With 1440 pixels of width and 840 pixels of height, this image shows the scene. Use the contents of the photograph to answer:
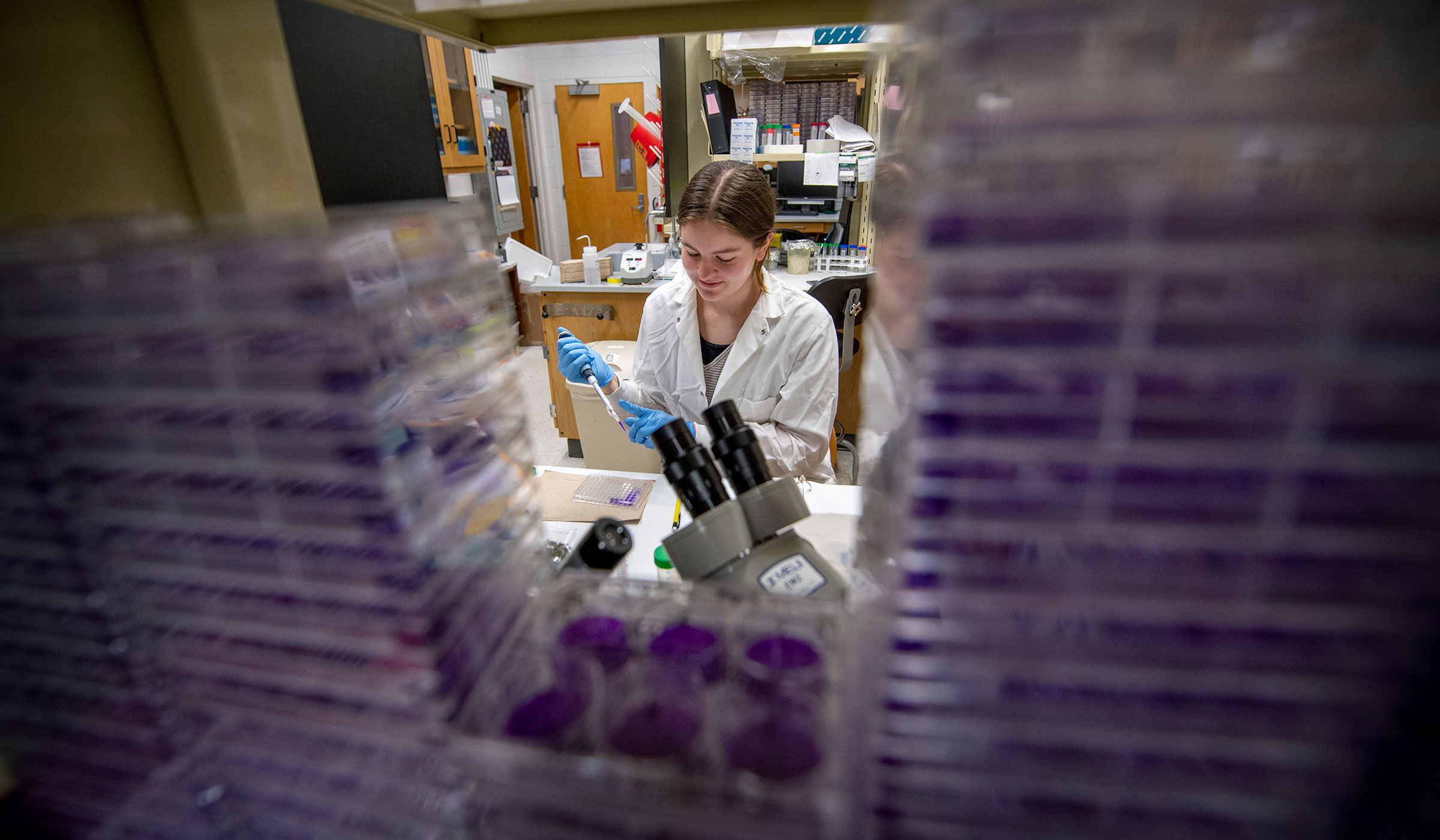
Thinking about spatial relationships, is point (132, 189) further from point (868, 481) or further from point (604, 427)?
point (604, 427)

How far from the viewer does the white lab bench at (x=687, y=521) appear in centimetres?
105

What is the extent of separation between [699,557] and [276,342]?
0.34 meters

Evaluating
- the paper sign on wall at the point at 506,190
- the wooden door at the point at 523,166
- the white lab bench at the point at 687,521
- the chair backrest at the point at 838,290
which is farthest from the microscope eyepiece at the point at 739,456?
the wooden door at the point at 523,166

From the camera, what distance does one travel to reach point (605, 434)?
286 cm

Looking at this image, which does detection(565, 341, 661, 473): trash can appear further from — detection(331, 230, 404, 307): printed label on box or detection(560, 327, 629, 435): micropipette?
detection(331, 230, 404, 307): printed label on box

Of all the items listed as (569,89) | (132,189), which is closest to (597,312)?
(132,189)

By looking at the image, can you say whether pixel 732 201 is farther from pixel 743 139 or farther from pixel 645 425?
pixel 743 139

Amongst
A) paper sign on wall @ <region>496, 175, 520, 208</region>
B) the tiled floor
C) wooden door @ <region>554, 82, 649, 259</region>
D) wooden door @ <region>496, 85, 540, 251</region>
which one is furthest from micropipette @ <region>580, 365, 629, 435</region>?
wooden door @ <region>554, 82, 649, 259</region>

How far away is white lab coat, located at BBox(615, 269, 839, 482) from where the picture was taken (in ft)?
6.32

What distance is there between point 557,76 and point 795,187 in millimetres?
4201

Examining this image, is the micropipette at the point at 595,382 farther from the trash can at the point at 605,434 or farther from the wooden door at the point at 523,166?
the wooden door at the point at 523,166

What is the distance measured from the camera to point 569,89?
6617 mm

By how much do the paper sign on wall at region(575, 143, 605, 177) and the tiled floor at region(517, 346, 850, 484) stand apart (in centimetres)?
271

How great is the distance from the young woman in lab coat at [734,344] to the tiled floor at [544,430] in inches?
38.5
